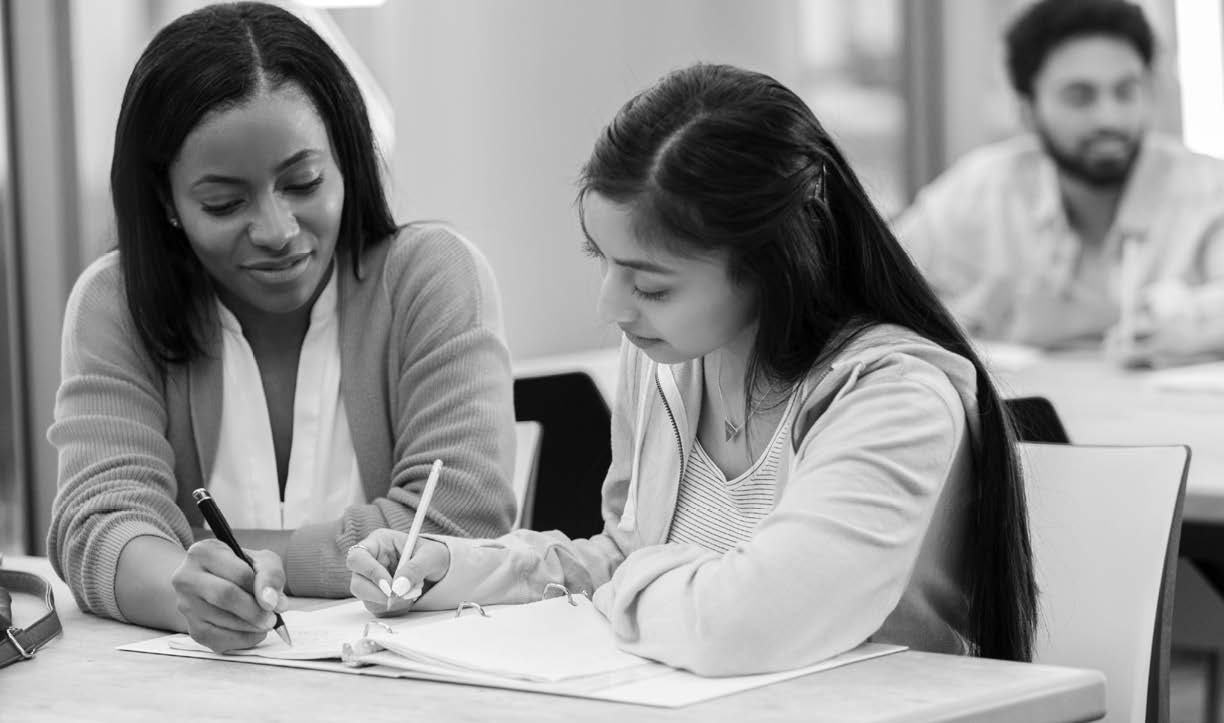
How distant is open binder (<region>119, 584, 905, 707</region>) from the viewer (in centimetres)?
129

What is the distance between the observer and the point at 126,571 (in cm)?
168

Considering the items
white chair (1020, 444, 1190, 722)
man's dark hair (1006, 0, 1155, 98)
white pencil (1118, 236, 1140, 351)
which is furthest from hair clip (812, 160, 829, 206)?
man's dark hair (1006, 0, 1155, 98)

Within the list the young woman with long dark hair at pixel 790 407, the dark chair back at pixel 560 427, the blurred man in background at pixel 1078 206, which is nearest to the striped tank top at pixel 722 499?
the young woman with long dark hair at pixel 790 407

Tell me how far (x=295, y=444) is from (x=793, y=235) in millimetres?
730

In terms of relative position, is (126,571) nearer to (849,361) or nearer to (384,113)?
(849,361)

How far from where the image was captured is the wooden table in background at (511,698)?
1.20 metres

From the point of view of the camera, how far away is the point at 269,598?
144cm

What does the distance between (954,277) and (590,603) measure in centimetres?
319

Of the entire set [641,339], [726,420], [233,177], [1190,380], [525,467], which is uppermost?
[233,177]

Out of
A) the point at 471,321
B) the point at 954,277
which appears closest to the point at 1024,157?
the point at 954,277

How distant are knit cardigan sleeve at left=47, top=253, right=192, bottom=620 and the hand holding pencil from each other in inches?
11.1

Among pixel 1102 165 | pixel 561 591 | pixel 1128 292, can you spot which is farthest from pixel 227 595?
pixel 1102 165

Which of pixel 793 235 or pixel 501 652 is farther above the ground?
pixel 793 235

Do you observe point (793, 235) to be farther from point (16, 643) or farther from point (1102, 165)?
point (1102, 165)
